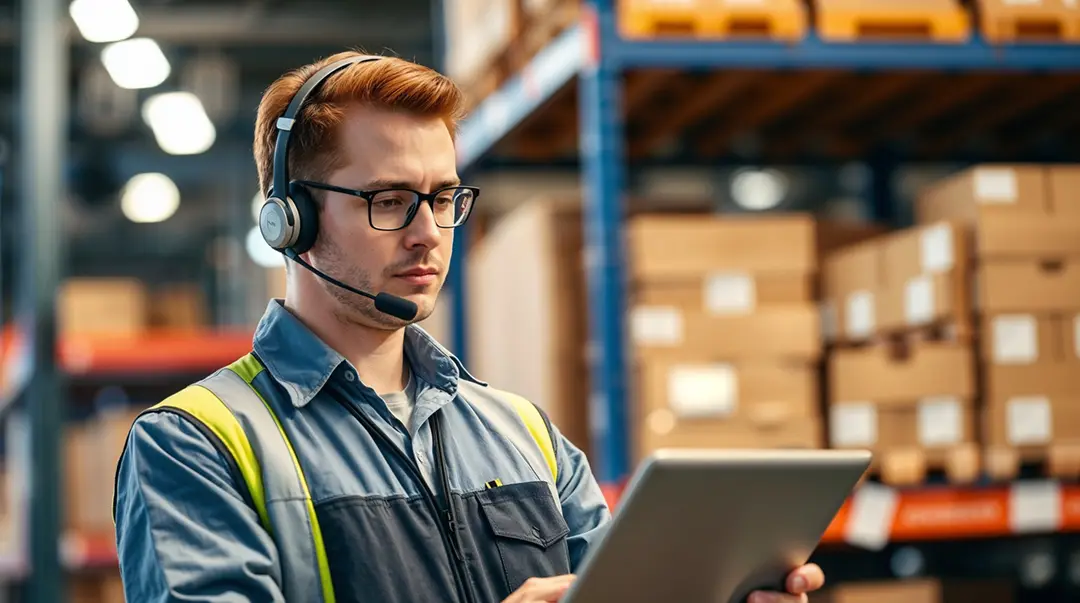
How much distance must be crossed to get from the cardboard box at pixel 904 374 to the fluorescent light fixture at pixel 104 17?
6.60 m

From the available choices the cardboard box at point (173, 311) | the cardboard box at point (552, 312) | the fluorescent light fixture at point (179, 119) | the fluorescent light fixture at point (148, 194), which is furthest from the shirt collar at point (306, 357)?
the fluorescent light fixture at point (148, 194)

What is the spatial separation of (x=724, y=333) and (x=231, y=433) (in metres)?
2.78

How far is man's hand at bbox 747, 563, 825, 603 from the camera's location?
1979 mm

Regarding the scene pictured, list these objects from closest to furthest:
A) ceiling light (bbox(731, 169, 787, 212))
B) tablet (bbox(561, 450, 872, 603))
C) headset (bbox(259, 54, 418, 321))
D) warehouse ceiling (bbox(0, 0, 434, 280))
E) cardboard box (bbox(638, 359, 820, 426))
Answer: tablet (bbox(561, 450, 872, 603)) < headset (bbox(259, 54, 418, 321)) < cardboard box (bbox(638, 359, 820, 426)) < warehouse ceiling (bbox(0, 0, 434, 280)) < ceiling light (bbox(731, 169, 787, 212))

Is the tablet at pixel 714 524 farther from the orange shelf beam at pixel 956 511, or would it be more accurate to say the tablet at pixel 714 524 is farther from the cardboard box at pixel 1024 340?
the cardboard box at pixel 1024 340

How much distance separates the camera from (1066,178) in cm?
457

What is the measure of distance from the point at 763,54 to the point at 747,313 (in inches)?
31.9

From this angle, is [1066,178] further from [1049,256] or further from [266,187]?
[266,187]

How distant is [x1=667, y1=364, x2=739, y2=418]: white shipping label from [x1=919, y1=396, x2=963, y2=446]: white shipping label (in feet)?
1.99

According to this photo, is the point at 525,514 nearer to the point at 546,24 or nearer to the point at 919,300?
the point at 919,300

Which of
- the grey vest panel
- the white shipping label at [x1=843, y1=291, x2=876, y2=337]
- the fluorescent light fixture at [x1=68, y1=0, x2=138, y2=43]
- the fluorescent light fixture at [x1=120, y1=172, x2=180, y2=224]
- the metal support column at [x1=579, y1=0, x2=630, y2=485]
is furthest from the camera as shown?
the fluorescent light fixture at [x1=120, y1=172, x2=180, y2=224]

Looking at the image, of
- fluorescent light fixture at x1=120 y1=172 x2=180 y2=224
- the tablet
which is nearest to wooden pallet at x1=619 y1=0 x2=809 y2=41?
the tablet

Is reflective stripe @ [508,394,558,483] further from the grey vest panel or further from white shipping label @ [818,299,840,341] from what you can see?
white shipping label @ [818,299,840,341]

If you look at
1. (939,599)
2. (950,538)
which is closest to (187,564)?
(939,599)
